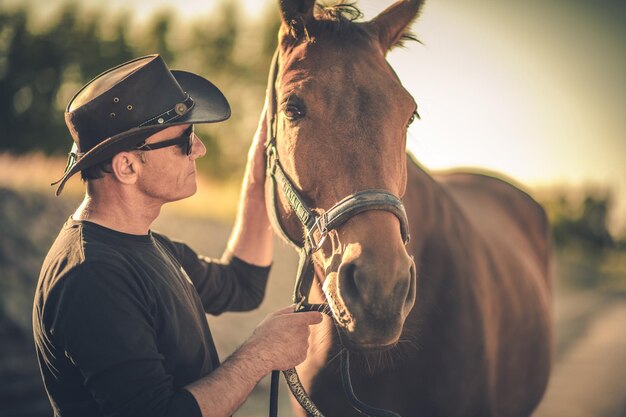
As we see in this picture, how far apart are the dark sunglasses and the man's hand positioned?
0.76 m

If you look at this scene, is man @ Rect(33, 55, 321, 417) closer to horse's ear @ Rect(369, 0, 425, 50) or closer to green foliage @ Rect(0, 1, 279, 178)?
horse's ear @ Rect(369, 0, 425, 50)

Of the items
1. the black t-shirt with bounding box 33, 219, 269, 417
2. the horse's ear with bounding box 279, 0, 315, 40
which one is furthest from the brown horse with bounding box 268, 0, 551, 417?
the black t-shirt with bounding box 33, 219, 269, 417

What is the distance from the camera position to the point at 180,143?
6.95 feet

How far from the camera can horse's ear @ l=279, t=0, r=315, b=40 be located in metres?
2.31

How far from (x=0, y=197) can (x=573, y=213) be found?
17032 mm

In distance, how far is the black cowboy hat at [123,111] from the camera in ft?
6.36

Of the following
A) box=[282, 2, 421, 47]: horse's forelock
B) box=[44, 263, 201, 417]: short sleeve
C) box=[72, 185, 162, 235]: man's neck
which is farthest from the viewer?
box=[282, 2, 421, 47]: horse's forelock

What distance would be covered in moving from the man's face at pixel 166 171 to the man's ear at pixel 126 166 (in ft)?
0.09

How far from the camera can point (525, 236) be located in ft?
16.5

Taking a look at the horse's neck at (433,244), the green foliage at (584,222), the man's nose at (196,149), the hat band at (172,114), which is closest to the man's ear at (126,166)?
the hat band at (172,114)

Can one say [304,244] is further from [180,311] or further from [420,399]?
[420,399]

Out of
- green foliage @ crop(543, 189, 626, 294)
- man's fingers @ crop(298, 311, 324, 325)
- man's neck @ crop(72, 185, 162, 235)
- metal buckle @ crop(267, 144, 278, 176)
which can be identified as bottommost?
green foliage @ crop(543, 189, 626, 294)

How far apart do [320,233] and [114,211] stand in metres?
0.79

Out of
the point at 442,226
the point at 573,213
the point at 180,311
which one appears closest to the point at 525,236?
the point at 442,226
